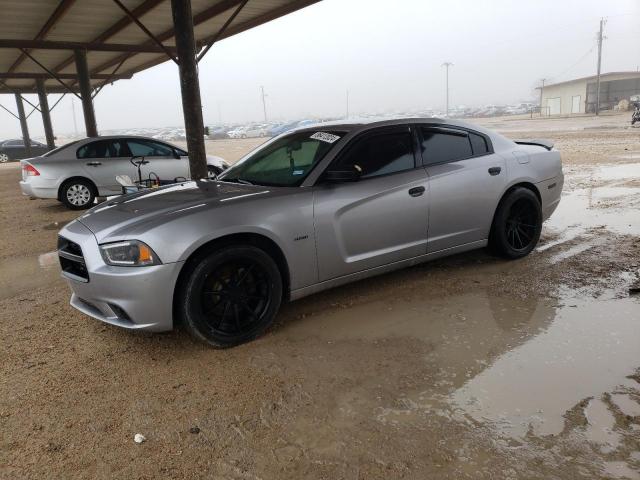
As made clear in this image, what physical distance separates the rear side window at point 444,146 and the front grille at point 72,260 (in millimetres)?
2866

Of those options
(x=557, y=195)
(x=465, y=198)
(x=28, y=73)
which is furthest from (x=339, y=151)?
(x=28, y=73)

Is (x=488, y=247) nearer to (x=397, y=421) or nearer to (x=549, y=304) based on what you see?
(x=549, y=304)

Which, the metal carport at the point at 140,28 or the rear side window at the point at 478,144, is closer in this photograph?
the rear side window at the point at 478,144

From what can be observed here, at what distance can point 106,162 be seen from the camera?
9766 millimetres

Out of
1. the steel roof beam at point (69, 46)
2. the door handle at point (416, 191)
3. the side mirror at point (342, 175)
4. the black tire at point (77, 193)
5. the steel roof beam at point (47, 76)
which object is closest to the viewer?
the side mirror at point (342, 175)

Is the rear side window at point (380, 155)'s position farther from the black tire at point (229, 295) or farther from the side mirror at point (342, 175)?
the black tire at point (229, 295)

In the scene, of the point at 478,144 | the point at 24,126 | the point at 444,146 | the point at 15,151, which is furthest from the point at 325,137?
the point at 15,151

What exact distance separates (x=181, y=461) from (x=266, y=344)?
4.01 ft

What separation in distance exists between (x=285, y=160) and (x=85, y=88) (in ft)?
42.2

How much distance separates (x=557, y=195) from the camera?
5438mm

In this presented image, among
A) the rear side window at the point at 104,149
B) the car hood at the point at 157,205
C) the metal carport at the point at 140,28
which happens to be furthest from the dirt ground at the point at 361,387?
the rear side window at the point at 104,149

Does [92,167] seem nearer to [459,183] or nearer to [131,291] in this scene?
[131,291]

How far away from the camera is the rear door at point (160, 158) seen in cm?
988

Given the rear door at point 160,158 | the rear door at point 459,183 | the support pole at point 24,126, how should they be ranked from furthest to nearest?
the support pole at point 24,126 < the rear door at point 160,158 < the rear door at point 459,183
